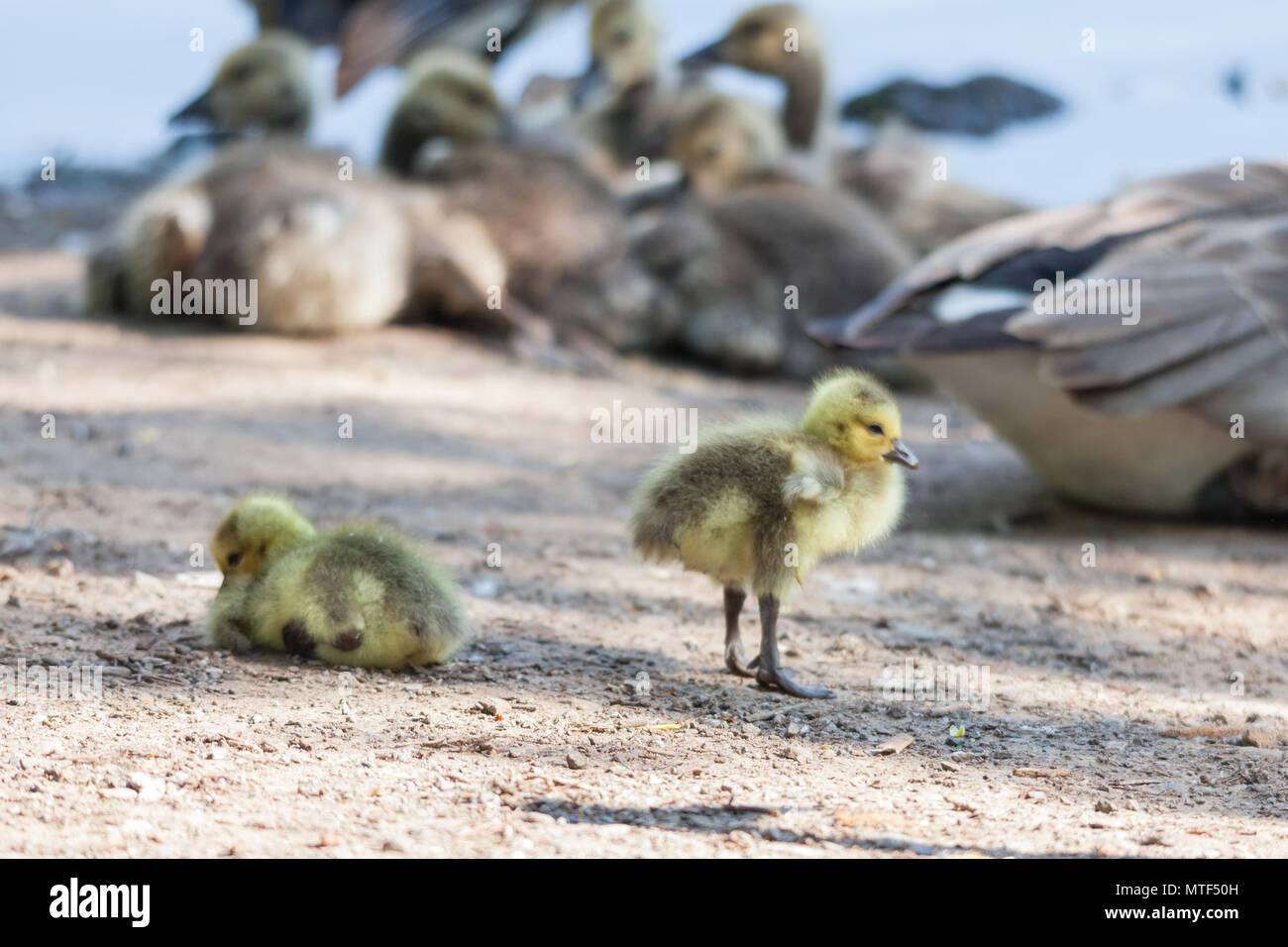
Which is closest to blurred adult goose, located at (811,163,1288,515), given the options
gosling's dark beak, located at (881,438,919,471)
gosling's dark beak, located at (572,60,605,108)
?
gosling's dark beak, located at (881,438,919,471)

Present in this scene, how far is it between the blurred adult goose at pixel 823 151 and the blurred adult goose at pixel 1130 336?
4300mm

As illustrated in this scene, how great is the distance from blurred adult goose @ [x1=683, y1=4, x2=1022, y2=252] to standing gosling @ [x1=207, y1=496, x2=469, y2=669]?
6754 mm

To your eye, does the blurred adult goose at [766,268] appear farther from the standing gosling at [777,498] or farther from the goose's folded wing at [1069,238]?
the standing gosling at [777,498]

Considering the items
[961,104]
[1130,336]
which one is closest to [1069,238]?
[1130,336]

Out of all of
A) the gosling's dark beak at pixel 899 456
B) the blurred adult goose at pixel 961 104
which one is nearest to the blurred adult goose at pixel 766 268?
the blurred adult goose at pixel 961 104

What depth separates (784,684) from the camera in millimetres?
3221

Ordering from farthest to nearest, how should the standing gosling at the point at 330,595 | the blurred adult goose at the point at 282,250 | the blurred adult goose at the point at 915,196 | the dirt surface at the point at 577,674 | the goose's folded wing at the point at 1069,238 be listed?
1. the blurred adult goose at the point at 915,196
2. the blurred adult goose at the point at 282,250
3. the goose's folded wing at the point at 1069,238
4. the standing gosling at the point at 330,595
5. the dirt surface at the point at 577,674

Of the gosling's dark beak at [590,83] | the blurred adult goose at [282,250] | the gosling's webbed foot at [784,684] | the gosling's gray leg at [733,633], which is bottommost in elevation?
the gosling's webbed foot at [784,684]

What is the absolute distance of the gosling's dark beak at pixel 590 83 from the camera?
1034cm

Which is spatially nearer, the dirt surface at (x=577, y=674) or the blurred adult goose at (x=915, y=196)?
the dirt surface at (x=577, y=674)

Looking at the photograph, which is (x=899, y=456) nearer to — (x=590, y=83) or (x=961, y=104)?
(x=590, y=83)
